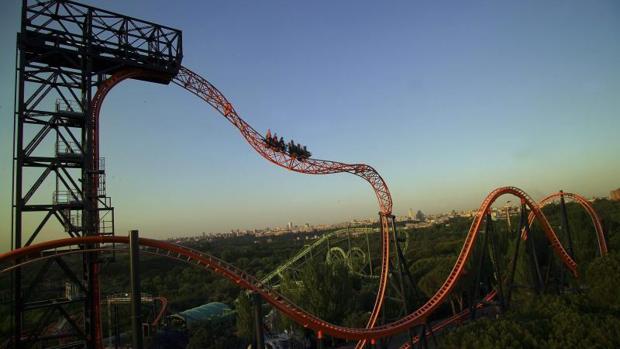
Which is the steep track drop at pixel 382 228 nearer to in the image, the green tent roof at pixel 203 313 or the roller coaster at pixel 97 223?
the roller coaster at pixel 97 223

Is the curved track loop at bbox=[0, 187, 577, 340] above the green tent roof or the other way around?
above

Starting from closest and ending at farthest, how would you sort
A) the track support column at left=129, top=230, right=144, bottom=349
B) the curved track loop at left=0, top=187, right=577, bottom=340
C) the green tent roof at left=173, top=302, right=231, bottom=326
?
the track support column at left=129, top=230, right=144, bottom=349
the curved track loop at left=0, top=187, right=577, bottom=340
the green tent roof at left=173, top=302, right=231, bottom=326

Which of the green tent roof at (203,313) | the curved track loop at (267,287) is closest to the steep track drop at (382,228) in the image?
the curved track loop at (267,287)

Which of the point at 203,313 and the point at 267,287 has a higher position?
the point at 267,287

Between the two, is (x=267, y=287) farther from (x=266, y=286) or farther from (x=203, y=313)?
(x=203, y=313)

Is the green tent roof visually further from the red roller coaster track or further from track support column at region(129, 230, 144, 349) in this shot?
track support column at region(129, 230, 144, 349)

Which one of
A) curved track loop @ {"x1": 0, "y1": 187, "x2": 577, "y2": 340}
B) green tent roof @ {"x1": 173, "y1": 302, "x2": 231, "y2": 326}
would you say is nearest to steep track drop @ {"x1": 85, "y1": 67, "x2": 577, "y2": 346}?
curved track loop @ {"x1": 0, "y1": 187, "x2": 577, "y2": 340}

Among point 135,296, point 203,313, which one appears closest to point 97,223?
point 135,296
